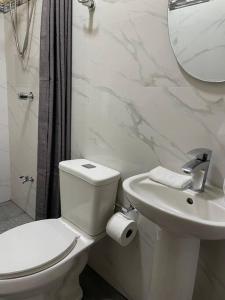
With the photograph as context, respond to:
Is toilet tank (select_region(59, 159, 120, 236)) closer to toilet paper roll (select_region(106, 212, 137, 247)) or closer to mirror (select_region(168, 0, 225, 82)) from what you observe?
toilet paper roll (select_region(106, 212, 137, 247))

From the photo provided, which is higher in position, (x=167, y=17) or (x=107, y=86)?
(x=167, y=17)

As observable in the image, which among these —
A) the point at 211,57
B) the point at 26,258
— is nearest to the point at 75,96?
the point at 211,57

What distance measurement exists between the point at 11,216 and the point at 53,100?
1.31m

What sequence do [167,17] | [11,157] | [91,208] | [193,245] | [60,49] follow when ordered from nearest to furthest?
[193,245], [167,17], [91,208], [60,49], [11,157]

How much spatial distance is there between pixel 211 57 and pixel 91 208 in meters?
0.93

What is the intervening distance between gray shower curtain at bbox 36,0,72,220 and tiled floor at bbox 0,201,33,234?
56cm

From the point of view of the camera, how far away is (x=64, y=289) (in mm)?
1301

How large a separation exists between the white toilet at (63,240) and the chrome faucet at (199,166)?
459 millimetres

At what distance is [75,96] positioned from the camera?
1517 mm

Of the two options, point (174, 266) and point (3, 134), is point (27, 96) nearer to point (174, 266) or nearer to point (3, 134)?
point (3, 134)

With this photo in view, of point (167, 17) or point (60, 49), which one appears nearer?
point (167, 17)

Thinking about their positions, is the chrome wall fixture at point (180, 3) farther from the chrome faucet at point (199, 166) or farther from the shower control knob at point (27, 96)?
the shower control knob at point (27, 96)

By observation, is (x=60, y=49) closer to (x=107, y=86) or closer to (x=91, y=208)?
(x=107, y=86)

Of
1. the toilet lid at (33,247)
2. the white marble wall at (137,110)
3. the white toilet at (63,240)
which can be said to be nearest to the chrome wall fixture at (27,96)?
the white marble wall at (137,110)
